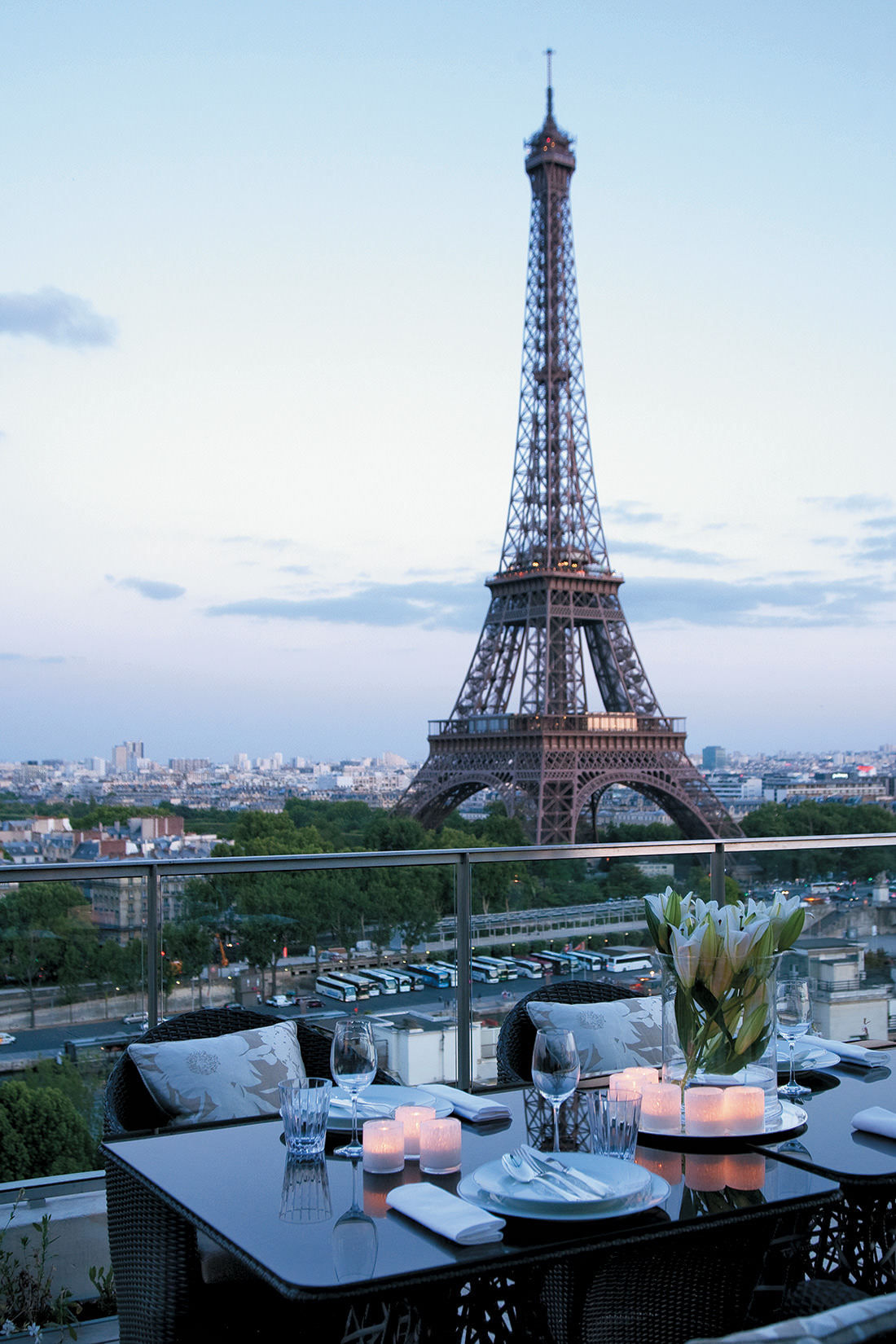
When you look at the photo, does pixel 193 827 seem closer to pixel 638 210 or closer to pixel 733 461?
pixel 733 461

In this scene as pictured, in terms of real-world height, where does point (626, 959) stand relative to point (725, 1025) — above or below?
below

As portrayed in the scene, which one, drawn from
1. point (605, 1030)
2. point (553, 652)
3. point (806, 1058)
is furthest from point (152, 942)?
point (553, 652)

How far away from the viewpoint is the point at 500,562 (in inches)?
989

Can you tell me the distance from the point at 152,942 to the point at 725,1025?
1948 millimetres

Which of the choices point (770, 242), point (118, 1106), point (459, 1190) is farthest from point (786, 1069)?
point (770, 242)

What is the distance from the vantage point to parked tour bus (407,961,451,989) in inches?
159

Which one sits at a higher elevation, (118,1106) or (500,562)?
(500,562)

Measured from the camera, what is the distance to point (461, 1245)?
1.59m

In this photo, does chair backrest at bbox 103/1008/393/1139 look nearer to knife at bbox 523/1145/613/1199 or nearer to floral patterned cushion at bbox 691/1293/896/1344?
knife at bbox 523/1145/613/1199

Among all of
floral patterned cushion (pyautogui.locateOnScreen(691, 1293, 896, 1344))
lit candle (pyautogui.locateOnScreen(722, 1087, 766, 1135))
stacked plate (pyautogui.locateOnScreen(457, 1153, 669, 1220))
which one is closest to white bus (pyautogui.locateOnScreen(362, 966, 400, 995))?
lit candle (pyautogui.locateOnScreen(722, 1087, 766, 1135))

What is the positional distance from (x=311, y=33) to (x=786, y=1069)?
40.2ft

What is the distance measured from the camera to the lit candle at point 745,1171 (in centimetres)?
187

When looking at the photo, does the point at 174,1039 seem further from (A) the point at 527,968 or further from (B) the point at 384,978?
(A) the point at 527,968

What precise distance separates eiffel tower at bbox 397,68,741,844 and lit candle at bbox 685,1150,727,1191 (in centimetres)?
1902
